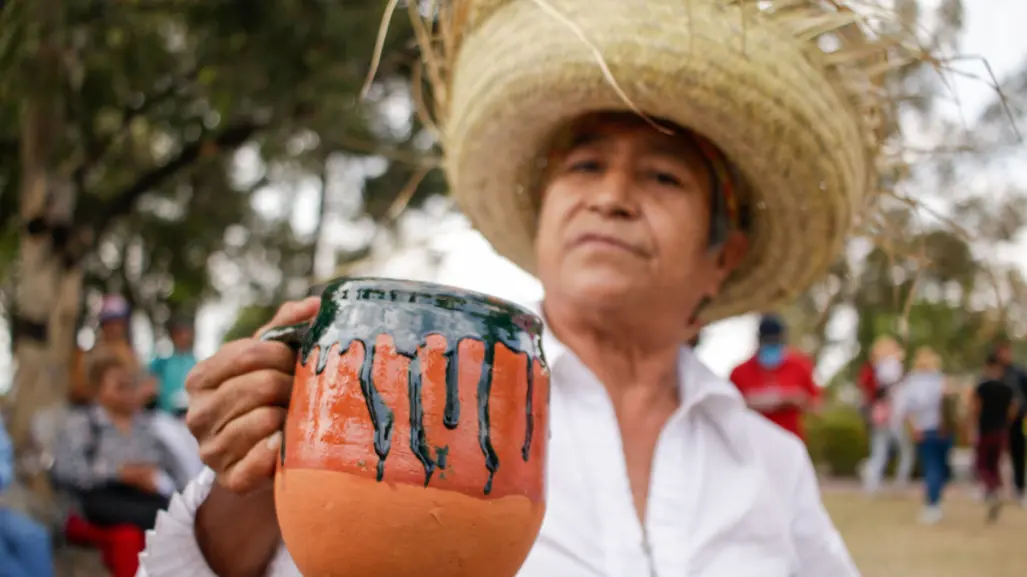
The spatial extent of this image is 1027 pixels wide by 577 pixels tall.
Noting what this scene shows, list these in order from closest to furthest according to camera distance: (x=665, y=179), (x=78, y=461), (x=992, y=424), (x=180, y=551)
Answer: (x=180, y=551), (x=665, y=179), (x=78, y=461), (x=992, y=424)

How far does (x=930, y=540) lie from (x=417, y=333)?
7768 millimetres

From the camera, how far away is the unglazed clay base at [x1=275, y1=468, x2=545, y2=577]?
2.64ft

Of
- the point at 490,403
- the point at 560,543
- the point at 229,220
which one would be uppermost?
the point at 229,220

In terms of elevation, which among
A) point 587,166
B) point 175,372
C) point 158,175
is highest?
point 158,175

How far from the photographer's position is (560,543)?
1.40 m

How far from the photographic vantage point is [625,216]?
1564mm

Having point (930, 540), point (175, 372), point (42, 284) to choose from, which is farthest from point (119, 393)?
point (930, 540)

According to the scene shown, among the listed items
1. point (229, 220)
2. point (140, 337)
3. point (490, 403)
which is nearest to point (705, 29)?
point (490, 403)

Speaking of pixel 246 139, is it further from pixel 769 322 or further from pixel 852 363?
pixel 852 363

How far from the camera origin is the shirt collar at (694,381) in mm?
1619

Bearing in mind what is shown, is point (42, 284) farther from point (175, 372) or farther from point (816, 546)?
point (816, 546)

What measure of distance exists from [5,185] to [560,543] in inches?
225

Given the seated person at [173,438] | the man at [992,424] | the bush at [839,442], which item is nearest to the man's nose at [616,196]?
the seated person at [173,438]

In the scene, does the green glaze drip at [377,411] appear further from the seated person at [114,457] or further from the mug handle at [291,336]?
the seated person at [114,457]
